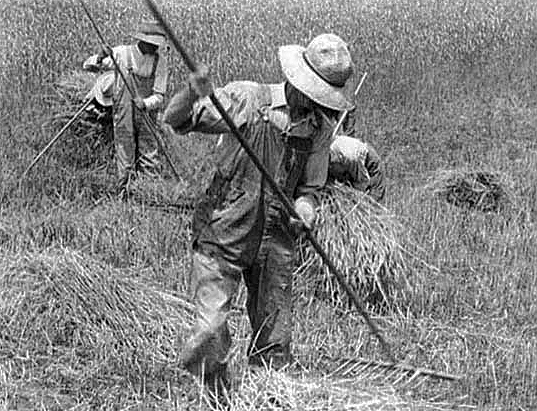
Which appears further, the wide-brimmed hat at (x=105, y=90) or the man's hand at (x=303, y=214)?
the wide-brimmed hat at (x=105, y=90)

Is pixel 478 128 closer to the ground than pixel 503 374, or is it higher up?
closer to the ground

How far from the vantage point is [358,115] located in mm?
10500

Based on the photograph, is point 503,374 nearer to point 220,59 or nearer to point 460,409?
point 460,409

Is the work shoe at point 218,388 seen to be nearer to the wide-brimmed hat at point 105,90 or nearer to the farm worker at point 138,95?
the farm worker at point 138,95

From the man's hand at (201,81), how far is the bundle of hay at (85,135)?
4936 mm

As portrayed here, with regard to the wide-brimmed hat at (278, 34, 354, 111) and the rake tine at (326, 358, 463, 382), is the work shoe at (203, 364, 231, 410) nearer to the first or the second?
the rake tine at (326, 358, 463, 382)

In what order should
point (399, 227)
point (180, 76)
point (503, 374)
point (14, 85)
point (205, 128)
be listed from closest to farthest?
point (205, 128)
point (503, 374)
point (399, 227)
point (14, 85)
point (180, 76)

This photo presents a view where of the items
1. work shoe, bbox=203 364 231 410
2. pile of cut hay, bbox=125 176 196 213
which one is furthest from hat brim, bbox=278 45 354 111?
pile of cut hay, bbox=125 176 196 213

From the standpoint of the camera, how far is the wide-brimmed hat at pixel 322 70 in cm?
393

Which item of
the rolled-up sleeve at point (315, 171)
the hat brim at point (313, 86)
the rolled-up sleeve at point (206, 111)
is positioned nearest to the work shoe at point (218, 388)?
the rolled-up sleeve at point (315, 171)

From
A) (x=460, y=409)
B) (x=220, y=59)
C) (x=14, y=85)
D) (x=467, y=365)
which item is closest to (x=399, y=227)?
(x=467, y=365)

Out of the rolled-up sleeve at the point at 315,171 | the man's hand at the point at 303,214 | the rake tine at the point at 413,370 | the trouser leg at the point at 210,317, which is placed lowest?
the rake tine at the point at 413,370

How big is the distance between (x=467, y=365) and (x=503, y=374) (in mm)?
176

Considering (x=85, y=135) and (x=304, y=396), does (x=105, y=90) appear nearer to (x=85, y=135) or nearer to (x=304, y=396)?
(x=85, y=135)
